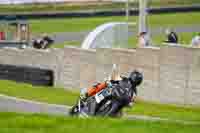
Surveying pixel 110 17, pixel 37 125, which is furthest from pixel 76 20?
pixel 37 125

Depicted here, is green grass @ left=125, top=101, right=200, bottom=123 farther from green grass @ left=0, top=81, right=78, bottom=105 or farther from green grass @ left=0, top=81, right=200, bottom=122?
green grass @ left=0, top=81, right=78, bottom=105

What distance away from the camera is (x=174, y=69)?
2000cm

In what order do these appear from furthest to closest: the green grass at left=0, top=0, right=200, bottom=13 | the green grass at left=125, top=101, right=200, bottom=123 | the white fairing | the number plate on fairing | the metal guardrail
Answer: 1. the green grass at left=0, top=0, right=200, bottom=13
2. the metal guardrail
3. the white fairing
4. the green grass at left=125, top=101, right=200, bottom=123
5. the number plate on fairing

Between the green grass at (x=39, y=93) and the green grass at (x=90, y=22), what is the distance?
2539 centimetres

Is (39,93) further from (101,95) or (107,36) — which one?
(101,95)

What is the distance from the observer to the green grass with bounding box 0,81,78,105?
2056 centimetres

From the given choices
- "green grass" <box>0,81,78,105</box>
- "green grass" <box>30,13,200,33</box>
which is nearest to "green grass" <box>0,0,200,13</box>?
"green grass" <box>30,13,200,33</box>

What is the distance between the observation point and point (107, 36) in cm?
2627

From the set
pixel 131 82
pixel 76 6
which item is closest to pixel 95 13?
pixel 76 6

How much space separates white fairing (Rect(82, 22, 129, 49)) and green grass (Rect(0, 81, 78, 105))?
85.5 inches

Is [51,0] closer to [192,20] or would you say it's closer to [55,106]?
[192,20]

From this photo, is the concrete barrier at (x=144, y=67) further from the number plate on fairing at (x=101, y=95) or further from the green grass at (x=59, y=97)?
the number plate on fairing at (x=101, y=95)

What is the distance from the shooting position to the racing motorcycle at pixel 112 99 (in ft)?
38.7

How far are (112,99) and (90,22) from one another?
142 feet
